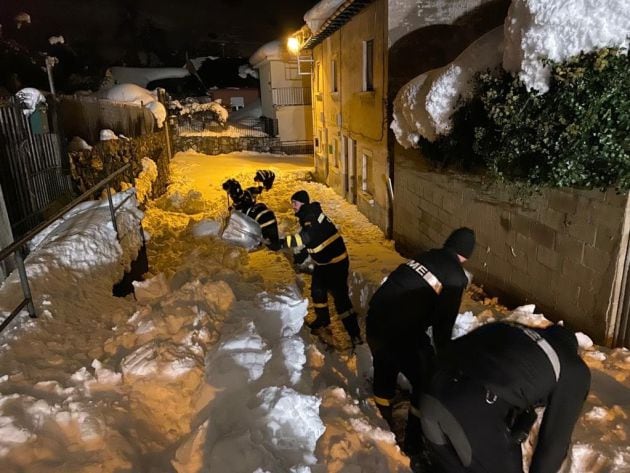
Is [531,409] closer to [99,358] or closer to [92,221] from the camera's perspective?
[99,358]

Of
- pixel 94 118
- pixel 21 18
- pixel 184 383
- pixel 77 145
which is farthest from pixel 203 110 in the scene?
pixel 184 383

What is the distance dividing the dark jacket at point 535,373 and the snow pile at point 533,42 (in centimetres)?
350

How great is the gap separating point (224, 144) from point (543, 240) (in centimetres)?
2305

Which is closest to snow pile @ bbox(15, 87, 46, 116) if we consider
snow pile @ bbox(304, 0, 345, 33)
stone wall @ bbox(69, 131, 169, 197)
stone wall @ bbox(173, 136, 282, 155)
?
stone wall @ bbox(69, 131, 169, 197)

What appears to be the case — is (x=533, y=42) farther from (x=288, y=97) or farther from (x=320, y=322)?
(x=288, y=97)

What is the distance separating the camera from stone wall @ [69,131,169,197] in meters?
9.11

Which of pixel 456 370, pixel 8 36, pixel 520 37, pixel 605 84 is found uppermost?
pixel 8 36

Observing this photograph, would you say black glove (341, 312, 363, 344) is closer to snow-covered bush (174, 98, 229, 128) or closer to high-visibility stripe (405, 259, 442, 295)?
high-visibility stripe (405, 259, 442, 295)

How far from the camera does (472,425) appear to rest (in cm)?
229

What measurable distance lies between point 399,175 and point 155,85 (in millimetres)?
31607

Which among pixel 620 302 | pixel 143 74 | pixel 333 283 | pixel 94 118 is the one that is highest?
pixel 143 74

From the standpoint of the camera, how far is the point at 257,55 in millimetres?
28125

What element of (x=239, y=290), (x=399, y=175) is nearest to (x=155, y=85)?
(x=399, y=175)

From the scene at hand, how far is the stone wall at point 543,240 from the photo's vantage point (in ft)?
15.9
